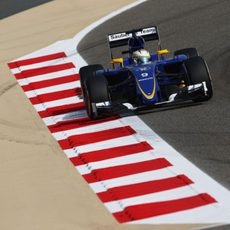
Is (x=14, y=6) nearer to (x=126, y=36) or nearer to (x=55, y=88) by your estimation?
(x=55, y=88)

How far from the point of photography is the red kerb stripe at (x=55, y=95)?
61.1 ft

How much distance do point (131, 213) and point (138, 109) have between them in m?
4.44

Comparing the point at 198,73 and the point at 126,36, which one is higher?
the point at 126,36

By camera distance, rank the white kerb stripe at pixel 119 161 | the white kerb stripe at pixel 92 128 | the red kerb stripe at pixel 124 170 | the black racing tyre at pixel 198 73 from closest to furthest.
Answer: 1. the red kerb stripe at pixel 124 170
2. the white kerb stripe at pixel 119 161
3. the white kerb stripe at pixel 92 128
4. the black racing tyre at pixel 198 73

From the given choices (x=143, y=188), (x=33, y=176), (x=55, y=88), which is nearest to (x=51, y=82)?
(x=55, y=88)

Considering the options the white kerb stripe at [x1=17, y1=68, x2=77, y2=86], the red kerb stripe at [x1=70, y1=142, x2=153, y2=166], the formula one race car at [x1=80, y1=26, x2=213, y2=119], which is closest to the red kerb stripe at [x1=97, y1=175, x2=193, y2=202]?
the red kerb stripe at [x1=70, y1=142, x2=153, y2=166]

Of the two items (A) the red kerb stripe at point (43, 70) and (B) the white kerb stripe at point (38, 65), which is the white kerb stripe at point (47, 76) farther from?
(B) the white kerb stripe at point (38, 65)

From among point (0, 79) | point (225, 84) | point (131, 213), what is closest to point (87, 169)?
point (131, 213)

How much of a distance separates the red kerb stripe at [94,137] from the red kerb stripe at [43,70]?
4.50 metres

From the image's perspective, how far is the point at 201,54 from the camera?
20.2m

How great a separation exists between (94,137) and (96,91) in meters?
0.89

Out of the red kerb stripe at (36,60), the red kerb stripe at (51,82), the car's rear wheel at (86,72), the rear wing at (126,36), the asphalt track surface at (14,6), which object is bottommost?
the red kerb stripe at (51,82)

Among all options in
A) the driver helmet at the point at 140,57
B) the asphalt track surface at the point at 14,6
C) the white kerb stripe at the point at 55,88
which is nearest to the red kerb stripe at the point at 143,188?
the driver helmet at the point at 140,57

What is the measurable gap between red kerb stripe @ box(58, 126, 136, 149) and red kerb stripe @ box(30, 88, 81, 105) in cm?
258
